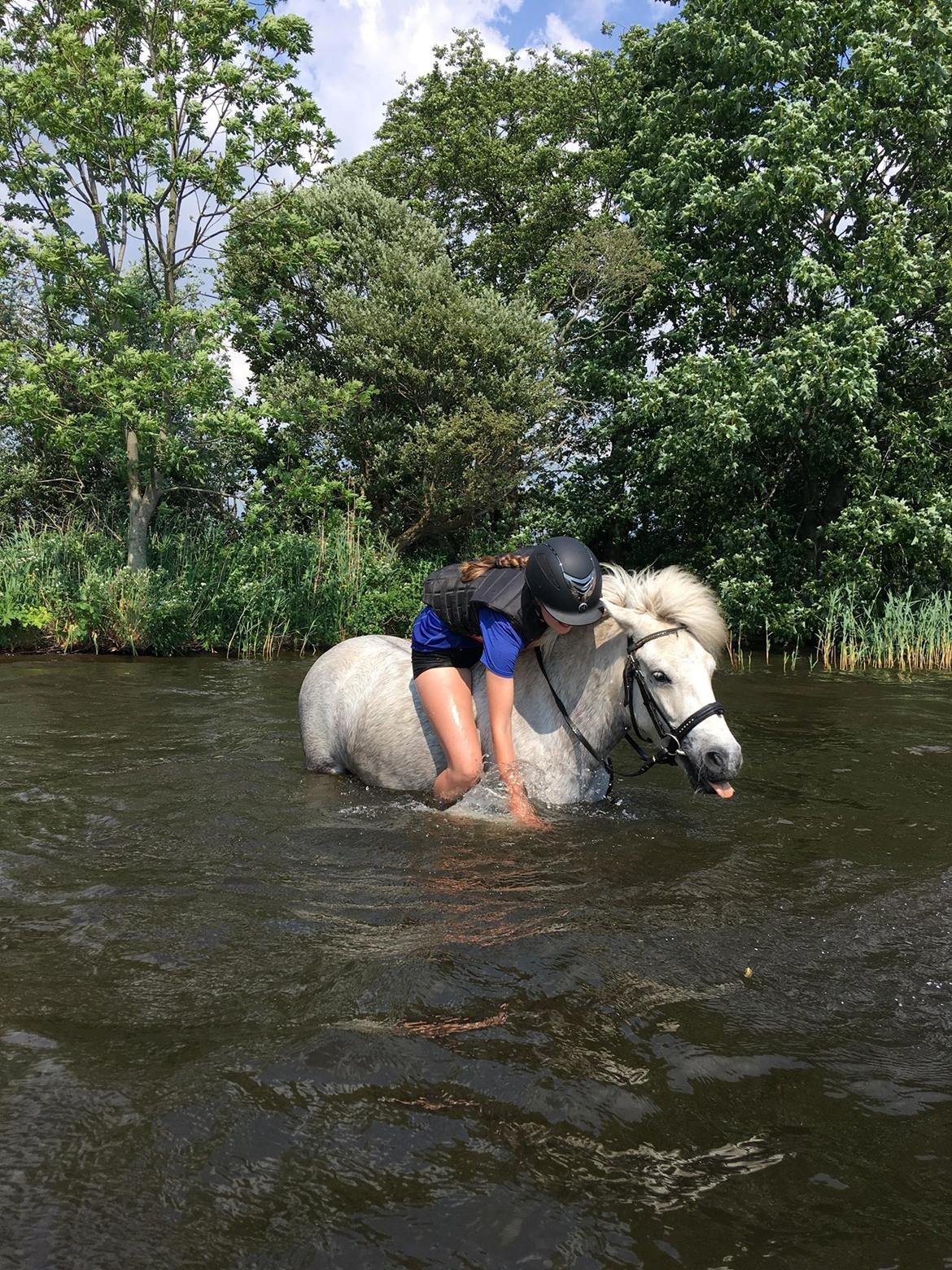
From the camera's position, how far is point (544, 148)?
2755 centimetres

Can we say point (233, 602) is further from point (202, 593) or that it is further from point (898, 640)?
point (898, 640)

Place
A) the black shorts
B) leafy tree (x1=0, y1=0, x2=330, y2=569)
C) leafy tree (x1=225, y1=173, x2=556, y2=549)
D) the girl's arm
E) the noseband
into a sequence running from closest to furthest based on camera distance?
the noseband, the girl's arm, the black shorts, leafy tree (x1=0, y1=0, x2=330, y2=569), leafy tree (x1=225, y1=173, x2=556, y2=549)

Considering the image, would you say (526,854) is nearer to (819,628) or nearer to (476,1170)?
(476,1170)

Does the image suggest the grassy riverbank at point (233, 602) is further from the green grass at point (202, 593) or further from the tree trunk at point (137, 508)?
the tree trunk at point (137, 508)

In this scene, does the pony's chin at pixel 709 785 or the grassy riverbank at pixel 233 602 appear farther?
the grassy riverbank at pixel 233 602

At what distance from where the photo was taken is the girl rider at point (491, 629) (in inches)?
191

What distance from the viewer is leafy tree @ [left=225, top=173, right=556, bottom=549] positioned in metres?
19.7

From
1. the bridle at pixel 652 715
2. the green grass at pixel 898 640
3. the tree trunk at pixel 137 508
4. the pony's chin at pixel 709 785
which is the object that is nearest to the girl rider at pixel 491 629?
the bridle at pixel 652 715

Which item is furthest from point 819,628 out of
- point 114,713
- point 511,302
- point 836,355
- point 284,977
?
point 284,977

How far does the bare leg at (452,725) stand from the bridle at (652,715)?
550 mm

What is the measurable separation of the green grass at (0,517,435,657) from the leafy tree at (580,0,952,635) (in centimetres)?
667

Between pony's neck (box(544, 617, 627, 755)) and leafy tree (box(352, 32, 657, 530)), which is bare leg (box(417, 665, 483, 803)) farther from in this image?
leafy tree (box(352, 32, 657, 530))

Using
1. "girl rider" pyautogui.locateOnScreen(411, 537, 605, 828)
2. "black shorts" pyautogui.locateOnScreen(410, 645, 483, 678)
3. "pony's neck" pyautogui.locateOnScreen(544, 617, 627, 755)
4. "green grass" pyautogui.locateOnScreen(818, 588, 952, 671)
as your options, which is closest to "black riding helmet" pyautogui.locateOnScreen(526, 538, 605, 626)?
"girl rider" pyautogui.locateOnScreen(411, 537, 605, 828)

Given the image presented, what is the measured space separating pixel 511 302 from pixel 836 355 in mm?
7708
